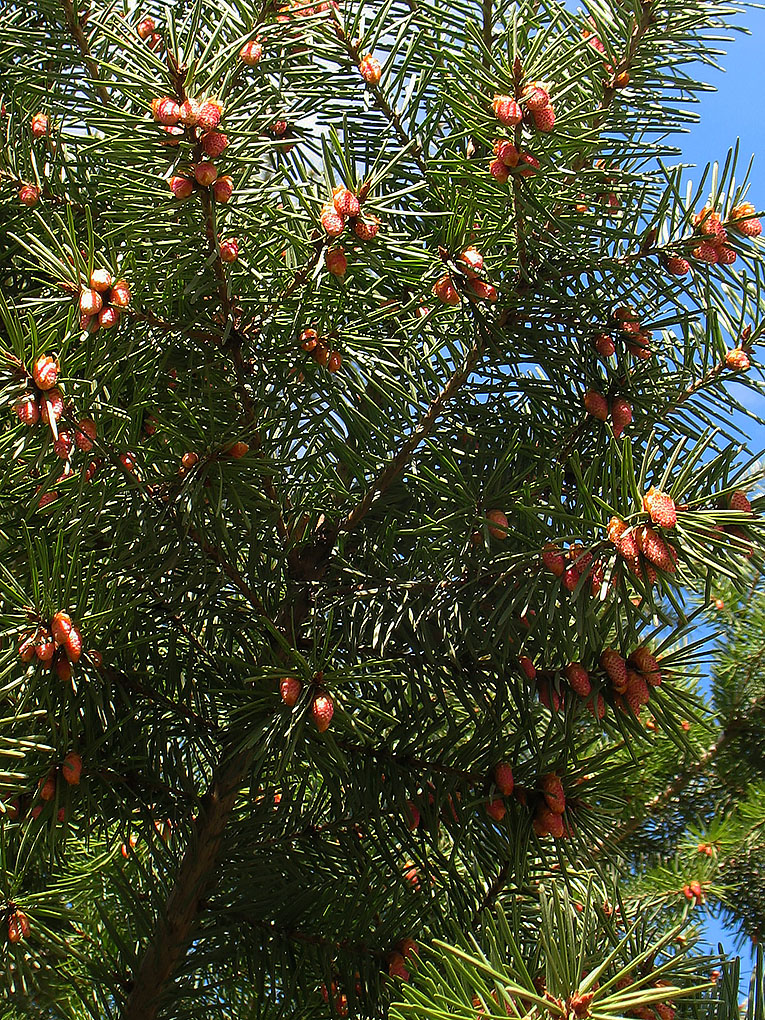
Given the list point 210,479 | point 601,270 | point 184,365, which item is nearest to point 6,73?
point 184,365

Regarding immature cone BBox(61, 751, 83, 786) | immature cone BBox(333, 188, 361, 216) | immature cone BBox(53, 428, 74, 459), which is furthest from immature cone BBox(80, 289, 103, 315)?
immature cone BBox(61, 751, 83, 786)

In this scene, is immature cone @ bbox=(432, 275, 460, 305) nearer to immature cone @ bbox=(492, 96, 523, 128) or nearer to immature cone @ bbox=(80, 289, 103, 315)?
immature cone @ bbox=(492, 96, 523, 128)

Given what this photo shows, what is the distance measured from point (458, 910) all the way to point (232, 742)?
315 millimetres

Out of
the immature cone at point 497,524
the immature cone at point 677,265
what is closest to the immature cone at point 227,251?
the immature cone at point 497,524

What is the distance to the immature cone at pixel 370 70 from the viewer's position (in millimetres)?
1098

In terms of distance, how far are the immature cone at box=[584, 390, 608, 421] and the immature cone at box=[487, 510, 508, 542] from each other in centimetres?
17

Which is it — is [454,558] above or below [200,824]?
above

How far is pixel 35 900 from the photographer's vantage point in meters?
1.09

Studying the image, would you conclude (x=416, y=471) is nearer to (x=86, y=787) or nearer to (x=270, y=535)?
(x=270, y=535)

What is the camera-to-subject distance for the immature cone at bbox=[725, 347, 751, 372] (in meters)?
1.10

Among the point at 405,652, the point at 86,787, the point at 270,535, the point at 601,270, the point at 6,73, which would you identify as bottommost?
the point at 86,787

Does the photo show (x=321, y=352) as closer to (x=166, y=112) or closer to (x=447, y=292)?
(x=447, y=292)

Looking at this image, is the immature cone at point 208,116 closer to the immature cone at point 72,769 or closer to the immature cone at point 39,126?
the immature cone at point 39,126

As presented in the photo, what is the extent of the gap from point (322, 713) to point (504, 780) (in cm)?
28
